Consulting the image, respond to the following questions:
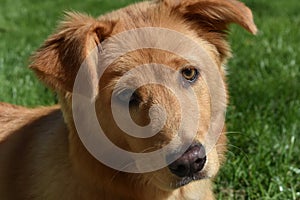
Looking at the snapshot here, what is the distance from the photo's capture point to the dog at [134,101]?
2973 mm

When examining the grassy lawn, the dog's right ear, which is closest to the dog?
the dog's right ear

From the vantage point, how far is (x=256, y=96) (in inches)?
200

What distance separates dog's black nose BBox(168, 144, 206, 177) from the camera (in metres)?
2.83

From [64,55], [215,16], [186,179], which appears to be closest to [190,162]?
[186,179]

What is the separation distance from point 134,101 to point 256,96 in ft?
7.26

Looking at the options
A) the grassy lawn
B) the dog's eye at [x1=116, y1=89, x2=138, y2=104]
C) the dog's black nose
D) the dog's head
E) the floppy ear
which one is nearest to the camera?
the dog's black nose

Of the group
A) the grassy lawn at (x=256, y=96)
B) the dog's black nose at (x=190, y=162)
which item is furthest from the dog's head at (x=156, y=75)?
the grassy lawn at (x=256, y=96)

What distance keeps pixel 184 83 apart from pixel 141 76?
0.22m

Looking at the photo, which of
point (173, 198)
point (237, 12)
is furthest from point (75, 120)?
point (237, 12)

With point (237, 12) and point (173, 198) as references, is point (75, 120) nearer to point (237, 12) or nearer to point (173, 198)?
point (173, 198)

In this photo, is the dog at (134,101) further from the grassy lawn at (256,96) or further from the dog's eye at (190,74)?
the grassy lawn at (256,96)

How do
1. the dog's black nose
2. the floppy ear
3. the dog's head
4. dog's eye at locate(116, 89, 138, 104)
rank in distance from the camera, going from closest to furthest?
the dog's black nose → the dog's head → dog's eye at locate(116, 89, 138, 104) → the floppy ear

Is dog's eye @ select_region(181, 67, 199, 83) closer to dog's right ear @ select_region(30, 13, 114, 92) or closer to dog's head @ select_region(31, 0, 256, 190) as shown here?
dog's head @ select_region(31, 0, 256, 190)

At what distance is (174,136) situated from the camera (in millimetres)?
2887
